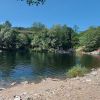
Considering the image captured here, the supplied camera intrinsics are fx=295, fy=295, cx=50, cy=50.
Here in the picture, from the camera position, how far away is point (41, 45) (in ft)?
482

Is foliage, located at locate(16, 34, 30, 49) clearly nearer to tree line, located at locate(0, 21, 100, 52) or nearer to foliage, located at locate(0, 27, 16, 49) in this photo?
tree line, located at locate(0, 21, 100, 52)

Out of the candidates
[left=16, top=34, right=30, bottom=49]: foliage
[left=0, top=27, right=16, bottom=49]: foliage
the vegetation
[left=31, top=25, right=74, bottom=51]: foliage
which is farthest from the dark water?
[left=31, top=25, right=74, bottom=51]: foliage

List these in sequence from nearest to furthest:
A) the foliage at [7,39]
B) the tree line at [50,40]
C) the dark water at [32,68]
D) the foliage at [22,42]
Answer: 1. the dark water at [32,68]
2. the foliage at [7,39]
3. the tree line at [50,40]
4. the foliage at [22,42]

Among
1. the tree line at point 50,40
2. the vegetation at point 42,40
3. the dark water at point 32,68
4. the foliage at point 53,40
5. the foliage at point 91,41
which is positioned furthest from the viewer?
the foliage at point 53,40

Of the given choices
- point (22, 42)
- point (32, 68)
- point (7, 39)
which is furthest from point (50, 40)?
point (32, 68)

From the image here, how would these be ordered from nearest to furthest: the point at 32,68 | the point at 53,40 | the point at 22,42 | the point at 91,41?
the point at 32,68 < the point at 91,41 < the point at 22,42 < the point at 53,40

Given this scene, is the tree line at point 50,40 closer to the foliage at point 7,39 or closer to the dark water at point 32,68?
the foliage at point 7,39

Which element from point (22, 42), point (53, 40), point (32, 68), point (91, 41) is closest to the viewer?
point (32, 68)

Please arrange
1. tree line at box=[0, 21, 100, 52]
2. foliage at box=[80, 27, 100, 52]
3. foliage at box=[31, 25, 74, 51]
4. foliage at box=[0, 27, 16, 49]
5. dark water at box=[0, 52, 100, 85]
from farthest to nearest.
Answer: foliage at box=[31, 25, 74, 51], foliage at box=[80, 27, 100, 52], tree line at box=[0, 21, 100, 52], foliage at box=[0, 27, 16, 49], dark water at box=[0, 52, 100, 85]

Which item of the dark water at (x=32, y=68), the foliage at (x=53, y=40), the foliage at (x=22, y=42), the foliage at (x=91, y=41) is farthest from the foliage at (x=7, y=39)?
the dark water at (x=32, y=68)

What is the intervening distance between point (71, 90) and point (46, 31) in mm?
135205

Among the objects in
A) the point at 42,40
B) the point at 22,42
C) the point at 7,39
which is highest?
the point at 7,39

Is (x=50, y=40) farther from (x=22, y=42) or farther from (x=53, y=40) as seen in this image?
(x=22, y=42)

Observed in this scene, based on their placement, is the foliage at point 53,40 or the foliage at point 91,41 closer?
the foliage at point 91,41
